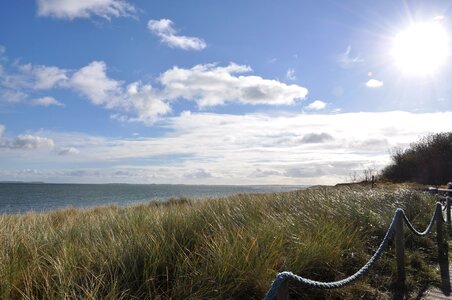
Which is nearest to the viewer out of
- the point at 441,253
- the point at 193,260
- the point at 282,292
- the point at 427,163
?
the point at 282,292

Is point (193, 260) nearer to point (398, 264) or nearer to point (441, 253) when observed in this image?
point (398, 264)

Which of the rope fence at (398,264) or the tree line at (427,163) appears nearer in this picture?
the rope fence at (398,264)

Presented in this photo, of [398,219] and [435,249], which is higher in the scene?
[398,219]

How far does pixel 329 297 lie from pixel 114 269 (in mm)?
2489

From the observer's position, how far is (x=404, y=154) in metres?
47.8

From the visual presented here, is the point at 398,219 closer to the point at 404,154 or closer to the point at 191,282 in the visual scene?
the point at 191,282

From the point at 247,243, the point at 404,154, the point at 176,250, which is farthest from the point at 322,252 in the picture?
the point at 404,154

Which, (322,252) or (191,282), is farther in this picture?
(322,252)

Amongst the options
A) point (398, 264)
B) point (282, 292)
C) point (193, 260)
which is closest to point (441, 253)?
point (398, 264)

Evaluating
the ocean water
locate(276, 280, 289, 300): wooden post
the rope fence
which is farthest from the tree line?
locate(276, 280, 289, 300): wooden post

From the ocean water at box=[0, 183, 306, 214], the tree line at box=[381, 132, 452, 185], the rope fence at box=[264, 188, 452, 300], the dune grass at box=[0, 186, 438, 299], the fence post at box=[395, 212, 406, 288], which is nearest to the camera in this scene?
the rope fence at box=[264, 188, 452, 300]

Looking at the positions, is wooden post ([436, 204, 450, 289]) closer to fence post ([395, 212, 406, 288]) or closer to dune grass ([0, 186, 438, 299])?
dune grass ([0, 186, 438, 299])

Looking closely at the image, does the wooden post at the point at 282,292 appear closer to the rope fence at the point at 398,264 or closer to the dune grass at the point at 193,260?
the rope fence at the point at 398,264

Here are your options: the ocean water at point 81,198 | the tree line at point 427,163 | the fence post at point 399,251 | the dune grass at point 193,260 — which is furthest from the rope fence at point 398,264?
the tree line at point 427,163
